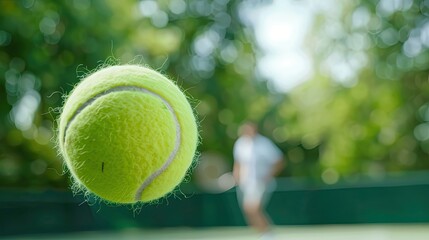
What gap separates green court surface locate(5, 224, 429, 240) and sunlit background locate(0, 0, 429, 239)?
0.58ft

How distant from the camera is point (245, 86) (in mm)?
29031

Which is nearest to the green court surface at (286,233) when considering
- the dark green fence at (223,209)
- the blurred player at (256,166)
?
the dark green fence at (223,209)

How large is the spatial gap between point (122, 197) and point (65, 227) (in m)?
9.86

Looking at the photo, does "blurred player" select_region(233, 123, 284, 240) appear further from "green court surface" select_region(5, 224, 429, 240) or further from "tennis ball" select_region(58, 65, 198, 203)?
"tennis ball" select_region(58, 65, 198, 203)

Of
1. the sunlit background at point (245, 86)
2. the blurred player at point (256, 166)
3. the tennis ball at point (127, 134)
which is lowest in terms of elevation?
the tennis ball at point (127, 134)

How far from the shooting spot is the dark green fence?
11555 millimetres

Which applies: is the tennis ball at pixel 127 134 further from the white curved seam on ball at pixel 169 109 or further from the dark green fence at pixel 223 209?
the dark green fence at pixel 223 209

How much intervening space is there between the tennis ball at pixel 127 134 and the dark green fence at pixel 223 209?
8397mm

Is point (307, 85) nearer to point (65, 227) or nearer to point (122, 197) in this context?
point (65, 227)

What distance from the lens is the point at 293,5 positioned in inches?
1097

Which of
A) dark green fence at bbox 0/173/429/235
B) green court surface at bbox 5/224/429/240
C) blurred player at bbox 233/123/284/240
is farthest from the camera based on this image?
dark green fence at bbox 0/173/429/235

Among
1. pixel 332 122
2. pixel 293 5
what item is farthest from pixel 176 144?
pixel 332 122

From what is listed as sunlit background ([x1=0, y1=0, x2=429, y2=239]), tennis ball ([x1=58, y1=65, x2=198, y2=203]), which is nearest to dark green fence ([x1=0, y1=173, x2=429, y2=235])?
sunlit background ([x1=0, y1=0, x2=429, y2=239])

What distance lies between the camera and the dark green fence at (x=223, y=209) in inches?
455
